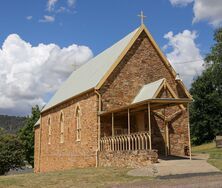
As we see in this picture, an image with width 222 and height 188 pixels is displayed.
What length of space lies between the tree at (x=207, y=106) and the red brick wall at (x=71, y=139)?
23.6 metres

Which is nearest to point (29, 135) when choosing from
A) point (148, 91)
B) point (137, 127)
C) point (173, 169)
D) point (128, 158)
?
point (137, 127)

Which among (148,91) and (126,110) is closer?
(126,110)

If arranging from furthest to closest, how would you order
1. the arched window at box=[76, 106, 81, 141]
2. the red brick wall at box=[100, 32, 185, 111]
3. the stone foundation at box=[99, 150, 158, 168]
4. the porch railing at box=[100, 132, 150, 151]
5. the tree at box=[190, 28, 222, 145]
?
the tree at box=[190, 28, 222, 145]
the arched window at box=[76, 106, 81, 141]
the red brick wall at box=[100, 32, 185, 111]
the porch railing at box=[100, 132, 150, 151]
the stone foundation at box=[99, 150, 158, 168]

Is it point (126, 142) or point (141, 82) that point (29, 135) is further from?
point (126, 142)

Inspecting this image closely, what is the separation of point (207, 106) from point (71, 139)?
2873 centimetres

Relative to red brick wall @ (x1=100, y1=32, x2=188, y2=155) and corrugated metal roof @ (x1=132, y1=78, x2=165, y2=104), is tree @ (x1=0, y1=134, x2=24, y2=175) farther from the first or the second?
corrugated metal roof @ (x1=132, y1=78, x2=165, y2=104)

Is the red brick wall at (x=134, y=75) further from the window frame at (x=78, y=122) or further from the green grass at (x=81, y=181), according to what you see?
the green grass at (x=81, y=181)

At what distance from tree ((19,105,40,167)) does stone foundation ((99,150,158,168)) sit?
35139mm

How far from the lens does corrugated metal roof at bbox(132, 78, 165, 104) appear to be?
78.5 ft

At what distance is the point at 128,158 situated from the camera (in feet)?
68.1

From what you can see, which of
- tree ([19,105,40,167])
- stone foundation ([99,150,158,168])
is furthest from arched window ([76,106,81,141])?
tree ([19,105,40,167])

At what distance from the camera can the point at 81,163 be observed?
89.1ft

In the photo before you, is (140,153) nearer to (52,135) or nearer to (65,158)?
A: (65,158)

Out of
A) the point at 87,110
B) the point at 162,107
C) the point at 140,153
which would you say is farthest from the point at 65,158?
the point at 140,153
